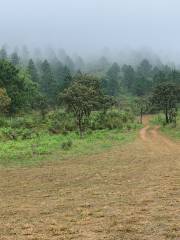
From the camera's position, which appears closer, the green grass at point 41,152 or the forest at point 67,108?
the green grass at point 41,152

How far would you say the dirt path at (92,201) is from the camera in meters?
10.8

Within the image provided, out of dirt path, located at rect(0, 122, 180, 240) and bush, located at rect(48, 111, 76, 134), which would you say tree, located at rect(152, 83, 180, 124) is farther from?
dirt path, located at rect(0, 122, 180, 240)

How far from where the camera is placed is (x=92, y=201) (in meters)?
14.9

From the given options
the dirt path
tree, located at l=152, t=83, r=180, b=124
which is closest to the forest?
tree, located at l=152, t=83, r=180, b=124

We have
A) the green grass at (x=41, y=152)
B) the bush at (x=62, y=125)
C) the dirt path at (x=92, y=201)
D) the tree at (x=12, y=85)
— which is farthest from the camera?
the tree at (x=12, y=85)

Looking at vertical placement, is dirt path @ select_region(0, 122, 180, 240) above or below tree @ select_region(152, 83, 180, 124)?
below

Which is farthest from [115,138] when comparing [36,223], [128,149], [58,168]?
[36,223]

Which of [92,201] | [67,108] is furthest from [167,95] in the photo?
[92,201]

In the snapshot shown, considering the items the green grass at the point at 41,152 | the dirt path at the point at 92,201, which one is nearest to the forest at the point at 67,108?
the green grass at the point at 41,152

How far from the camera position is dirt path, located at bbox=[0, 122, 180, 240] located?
10.8m

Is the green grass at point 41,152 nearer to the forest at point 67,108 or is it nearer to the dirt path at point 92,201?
the forest at point 67,108

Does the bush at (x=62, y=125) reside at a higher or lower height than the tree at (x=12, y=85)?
lower

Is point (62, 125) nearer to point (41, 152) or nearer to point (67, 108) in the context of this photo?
point (67, 108)

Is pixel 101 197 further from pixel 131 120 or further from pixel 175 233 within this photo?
pixel 131 120
